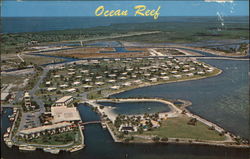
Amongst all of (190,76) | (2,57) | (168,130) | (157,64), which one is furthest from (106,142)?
(2,57)

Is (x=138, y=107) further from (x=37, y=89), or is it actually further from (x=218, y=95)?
(x=37, y=89)

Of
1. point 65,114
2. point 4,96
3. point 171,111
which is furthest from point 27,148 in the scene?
point 171,111

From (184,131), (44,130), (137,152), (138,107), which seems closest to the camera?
(137,152)

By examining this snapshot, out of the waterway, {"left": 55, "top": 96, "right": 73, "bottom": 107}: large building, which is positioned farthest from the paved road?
the waterway

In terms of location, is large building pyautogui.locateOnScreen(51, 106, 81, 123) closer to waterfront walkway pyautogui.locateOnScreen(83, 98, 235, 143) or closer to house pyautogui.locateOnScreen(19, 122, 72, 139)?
house pyautogui.locateOnScreen(19, 122, 72, 139)

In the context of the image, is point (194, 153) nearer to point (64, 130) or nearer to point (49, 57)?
point (64, 130)

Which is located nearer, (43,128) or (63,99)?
(43,128)

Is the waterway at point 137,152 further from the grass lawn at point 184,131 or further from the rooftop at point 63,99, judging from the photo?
the rooftop at point 63,99
